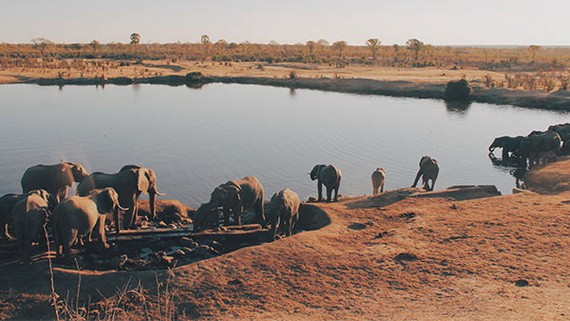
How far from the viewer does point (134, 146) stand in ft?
85.1

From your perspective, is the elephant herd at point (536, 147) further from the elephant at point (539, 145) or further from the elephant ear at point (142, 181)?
the elephant ear at point (142, 181)

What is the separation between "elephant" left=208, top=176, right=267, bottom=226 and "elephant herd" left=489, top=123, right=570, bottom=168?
1399 cm

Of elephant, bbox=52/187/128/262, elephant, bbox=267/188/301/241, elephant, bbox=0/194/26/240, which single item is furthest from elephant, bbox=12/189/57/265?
elephant, bbox=267/188/301/241

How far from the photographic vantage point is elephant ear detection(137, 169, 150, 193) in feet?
48.1

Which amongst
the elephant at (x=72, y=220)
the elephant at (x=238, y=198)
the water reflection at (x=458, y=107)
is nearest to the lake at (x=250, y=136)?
the water reflection at (x=458, y=107)

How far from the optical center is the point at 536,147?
23.4 metres

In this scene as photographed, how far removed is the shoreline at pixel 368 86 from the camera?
40.7 m

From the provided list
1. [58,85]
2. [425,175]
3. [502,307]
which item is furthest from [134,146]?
[58,85]

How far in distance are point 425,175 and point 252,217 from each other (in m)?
6.39

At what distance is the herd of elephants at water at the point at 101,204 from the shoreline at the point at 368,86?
2602 centimetres

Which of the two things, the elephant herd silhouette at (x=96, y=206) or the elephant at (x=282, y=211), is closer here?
the elephant herd silhouette at (x=96, y=206)

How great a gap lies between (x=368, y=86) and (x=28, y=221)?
42.8m

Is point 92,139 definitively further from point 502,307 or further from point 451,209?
point 502,307

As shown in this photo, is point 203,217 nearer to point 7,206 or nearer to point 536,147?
point 7,206
